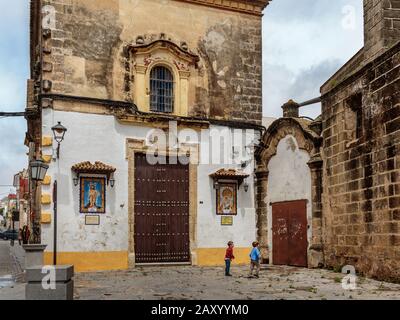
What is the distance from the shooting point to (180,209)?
60.4 ft

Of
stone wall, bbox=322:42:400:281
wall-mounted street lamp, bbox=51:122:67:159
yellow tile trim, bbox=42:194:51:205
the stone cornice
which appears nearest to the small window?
stone wall, bbox=322:42:400:281

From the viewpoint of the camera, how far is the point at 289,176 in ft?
59.8

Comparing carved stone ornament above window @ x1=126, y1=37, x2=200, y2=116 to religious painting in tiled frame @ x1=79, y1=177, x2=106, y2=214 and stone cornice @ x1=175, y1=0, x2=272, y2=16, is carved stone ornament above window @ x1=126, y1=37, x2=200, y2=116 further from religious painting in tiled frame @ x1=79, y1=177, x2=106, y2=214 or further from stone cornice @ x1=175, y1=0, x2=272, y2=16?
religious painting in tiled frame @ x1=79, y1=177, x2=106, y2=214

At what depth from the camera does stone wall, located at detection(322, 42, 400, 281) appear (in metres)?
12.8

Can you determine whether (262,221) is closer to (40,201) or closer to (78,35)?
(40,201)

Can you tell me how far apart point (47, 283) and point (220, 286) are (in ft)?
18.0

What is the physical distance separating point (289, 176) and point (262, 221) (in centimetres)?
211

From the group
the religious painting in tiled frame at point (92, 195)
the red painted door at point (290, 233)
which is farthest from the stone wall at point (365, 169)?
the religious painting in tiled frame at point (92, 195)

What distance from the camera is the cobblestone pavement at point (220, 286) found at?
35.2 feet

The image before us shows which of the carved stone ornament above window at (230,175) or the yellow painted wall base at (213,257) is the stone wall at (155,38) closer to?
the carved stone ornament above window at (230,175)

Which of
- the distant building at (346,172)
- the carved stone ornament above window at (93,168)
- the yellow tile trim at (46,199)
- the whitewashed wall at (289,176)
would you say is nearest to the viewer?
the distant building at (346,172)

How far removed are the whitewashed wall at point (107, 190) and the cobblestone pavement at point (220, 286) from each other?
1532mm
